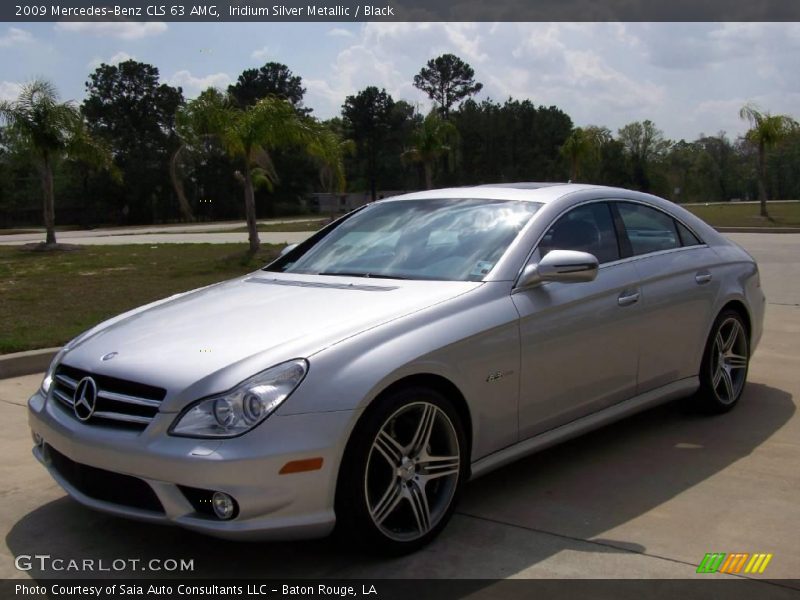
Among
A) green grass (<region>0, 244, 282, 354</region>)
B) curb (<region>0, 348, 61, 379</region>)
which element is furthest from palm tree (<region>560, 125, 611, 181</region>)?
curb (<region>0, 348, 61, 379</region>)

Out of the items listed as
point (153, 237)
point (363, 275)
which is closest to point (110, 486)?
point (363, 275)

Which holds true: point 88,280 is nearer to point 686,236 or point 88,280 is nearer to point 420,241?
point 420,241

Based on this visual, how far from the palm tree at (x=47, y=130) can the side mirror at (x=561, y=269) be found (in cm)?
1897

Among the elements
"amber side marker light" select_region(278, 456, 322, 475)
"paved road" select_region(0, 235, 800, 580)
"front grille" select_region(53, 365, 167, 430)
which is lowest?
"paved road" select_region(0, 235, 800, 580)

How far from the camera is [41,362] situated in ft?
24.3

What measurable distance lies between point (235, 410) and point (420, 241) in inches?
68.9

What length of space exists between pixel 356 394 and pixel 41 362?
4854mm

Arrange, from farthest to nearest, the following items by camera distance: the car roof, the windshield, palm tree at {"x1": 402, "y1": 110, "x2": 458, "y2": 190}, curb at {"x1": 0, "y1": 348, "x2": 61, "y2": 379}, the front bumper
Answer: palm tree at {"x1": 402, "y1": 110, "x2": 458, "y2": 190} → curb at {"x1": 0, "y1": 348, "x2": 61, "y2": 379} → the car roof → the windshield → the front bumper

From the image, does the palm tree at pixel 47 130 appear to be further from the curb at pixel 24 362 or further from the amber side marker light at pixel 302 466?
the amber side marker light at pixel 302 466

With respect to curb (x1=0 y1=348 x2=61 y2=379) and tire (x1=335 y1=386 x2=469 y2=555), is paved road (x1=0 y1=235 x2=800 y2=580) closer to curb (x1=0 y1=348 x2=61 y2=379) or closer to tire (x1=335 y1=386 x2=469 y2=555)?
tire (x1=335 y1=386 x2=469 y2=555)

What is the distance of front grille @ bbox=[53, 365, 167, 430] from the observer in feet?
11.4

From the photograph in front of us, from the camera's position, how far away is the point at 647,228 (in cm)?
543

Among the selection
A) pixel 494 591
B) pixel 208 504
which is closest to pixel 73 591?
pixel 208 504

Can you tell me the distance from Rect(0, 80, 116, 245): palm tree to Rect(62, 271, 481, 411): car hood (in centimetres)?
1818
